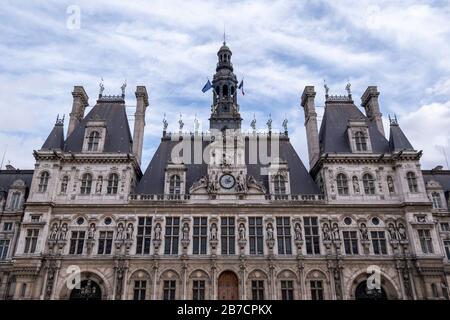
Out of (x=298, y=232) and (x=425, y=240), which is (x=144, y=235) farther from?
(x=425, y=240)

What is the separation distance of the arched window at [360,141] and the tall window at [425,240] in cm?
1009

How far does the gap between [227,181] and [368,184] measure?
1445cm

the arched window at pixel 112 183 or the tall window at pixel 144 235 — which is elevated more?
the arched window at pixel 112 183

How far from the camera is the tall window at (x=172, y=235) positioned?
35.9 metres

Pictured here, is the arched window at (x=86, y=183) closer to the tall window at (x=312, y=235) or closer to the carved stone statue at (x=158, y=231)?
the carved stone statue at (x=158, y=231)

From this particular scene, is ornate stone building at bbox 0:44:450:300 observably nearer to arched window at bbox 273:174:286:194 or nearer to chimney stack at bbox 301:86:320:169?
arched window at bbox 273:174:286:194

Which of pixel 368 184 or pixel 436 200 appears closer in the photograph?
pixel 368 184

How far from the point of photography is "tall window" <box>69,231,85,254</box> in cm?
3581

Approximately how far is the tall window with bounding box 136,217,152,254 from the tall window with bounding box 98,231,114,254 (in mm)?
2619

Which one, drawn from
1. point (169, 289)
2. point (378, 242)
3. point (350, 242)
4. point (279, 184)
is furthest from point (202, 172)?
point (378, 242)

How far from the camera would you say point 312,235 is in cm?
3659

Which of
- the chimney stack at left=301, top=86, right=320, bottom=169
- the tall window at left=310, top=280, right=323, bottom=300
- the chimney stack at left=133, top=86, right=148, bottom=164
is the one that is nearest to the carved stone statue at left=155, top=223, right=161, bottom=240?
the chimney stack at left=133, top=86, right=148, bottom=164

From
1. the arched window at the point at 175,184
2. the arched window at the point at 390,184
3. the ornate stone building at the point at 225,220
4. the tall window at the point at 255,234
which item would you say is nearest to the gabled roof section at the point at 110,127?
the ornate stone building at the point at 225,220
